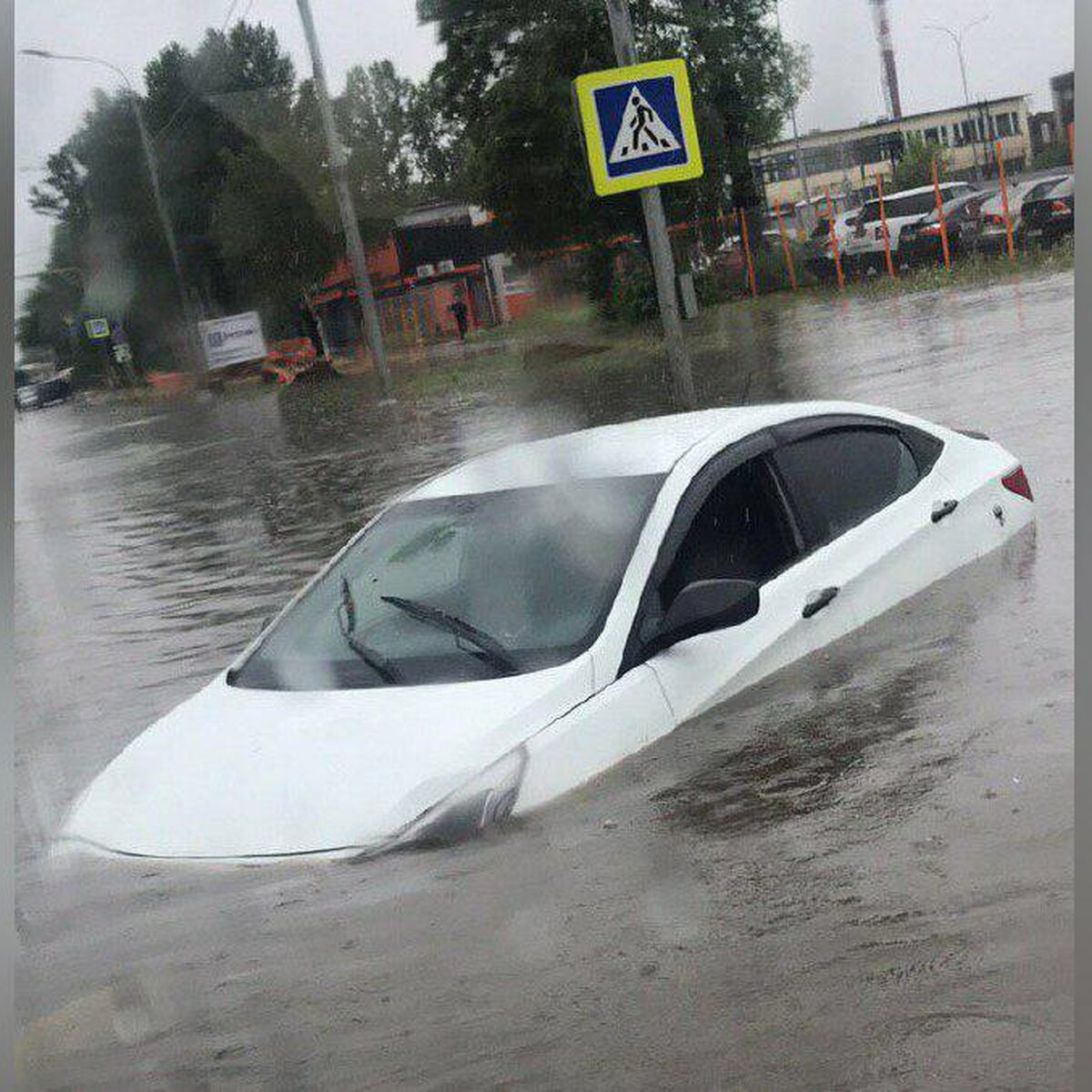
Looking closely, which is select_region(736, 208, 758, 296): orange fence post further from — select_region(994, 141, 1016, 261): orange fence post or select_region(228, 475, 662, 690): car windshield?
select_region(228, 475, 662, 690): car windshield

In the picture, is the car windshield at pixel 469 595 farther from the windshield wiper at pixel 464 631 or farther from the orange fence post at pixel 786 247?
the orange fence post at pixel 786 247

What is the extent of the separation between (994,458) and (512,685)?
5.41 ft

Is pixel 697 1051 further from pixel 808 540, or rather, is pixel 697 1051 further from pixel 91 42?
pixel 808 540

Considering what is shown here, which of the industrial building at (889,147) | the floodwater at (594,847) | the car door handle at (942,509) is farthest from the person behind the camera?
the car door handle at (942,509)

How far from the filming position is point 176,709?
342 cm

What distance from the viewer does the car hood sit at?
2746 mm

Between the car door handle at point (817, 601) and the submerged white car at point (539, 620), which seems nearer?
the submerged white car at point (539, 620)

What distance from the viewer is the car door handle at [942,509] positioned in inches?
152

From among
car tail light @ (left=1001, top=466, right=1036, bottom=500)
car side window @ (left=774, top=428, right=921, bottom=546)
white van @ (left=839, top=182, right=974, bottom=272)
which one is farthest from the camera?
car tail light @ (left=1001, top=466, right=1036, bottom=500)

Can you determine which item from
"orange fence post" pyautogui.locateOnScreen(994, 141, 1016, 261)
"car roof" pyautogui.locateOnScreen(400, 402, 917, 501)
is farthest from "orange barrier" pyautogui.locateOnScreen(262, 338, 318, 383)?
"orange fence post" pyautogui.locateOnScreen(994, 141, 1016, 261)

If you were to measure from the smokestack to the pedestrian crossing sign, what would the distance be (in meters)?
0.52

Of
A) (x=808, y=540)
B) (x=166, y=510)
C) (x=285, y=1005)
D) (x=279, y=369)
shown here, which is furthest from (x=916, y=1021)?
(x=166, y=510)

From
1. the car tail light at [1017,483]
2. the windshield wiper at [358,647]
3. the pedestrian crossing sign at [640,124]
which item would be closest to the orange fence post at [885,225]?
the pedestrian crossing sign at [640,124]

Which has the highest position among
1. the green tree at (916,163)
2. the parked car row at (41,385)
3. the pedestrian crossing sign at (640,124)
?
the pedestrian crossing sign at (640,124)
